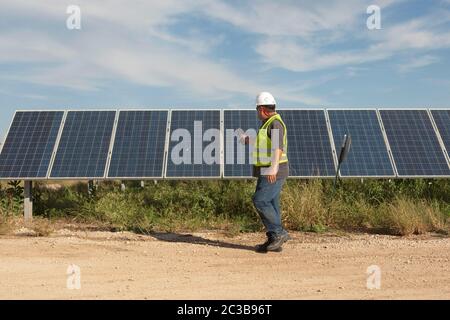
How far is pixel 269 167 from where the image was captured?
22.1 ft

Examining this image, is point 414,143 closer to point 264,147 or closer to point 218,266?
point 264,147

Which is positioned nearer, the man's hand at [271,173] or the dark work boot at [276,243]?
the man's hand at [271,173]

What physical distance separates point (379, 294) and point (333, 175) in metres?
A: 5.46

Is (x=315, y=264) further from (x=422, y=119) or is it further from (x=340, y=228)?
(x=422, y=119)

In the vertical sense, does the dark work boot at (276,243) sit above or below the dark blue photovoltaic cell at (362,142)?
below

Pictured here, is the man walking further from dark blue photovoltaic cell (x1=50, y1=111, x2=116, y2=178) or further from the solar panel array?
dark blue photovoltaic cell (x1=50, y1=111, x2=116, y2=178)

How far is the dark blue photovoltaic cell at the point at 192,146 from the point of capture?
10.2m

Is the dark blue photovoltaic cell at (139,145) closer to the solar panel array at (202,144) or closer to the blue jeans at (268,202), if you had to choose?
the solar panel array at (202,144)

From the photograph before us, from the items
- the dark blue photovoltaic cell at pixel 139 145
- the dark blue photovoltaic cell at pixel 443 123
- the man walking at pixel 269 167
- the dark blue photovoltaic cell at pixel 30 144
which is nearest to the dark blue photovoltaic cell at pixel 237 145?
the dark blue photovoltaic cell at pixel 139 145

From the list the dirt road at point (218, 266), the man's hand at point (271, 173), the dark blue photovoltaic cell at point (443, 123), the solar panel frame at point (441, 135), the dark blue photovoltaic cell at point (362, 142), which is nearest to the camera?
the dirt road at point (218, 266)

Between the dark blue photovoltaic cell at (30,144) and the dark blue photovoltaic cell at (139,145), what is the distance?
1.36 m

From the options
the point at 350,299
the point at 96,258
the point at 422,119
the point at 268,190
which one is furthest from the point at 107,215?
the point at 422,119

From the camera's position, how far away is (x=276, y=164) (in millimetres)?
6641

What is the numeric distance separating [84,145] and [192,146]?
2.26 metres
